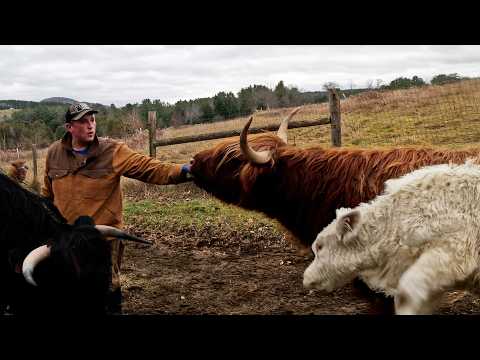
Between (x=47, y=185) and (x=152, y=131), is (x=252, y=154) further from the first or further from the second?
(x=152, y=131)

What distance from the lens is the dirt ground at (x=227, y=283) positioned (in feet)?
18.2

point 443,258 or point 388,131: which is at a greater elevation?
point 388,131

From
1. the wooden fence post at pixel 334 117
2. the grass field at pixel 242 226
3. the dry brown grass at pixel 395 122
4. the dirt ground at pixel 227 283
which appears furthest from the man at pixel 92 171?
the wooden fence post at pixel 334 117

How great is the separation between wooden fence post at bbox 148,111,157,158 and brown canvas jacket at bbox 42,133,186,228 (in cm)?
655

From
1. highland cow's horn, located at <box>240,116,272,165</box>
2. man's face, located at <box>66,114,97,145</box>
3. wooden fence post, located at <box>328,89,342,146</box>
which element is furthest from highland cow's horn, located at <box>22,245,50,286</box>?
wooden fence post, located at <box>328,89,342,146</box>

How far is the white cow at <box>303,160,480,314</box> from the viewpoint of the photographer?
2965mm

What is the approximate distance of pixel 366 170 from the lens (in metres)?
4.41

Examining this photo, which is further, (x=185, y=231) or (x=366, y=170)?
(x=185, y=231)

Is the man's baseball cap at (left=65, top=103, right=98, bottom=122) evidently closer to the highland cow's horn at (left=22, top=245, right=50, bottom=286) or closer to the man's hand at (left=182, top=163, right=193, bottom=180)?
the man's hand at (left=182, top=163, right=193, bottom=180)

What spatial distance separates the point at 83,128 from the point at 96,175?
1.53ft
